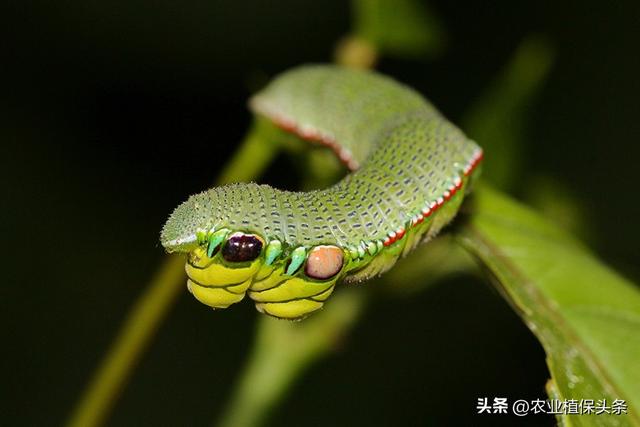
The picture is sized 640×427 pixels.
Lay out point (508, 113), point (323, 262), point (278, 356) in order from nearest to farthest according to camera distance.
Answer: point (323, 262), point (278, 356), point (508, 113)

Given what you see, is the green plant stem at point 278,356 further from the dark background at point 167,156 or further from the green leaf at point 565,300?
the dark background at point 167,156

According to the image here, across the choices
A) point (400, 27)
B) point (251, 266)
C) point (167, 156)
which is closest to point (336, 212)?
point (251, 266)

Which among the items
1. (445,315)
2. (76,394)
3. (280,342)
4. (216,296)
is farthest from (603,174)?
(216,296)

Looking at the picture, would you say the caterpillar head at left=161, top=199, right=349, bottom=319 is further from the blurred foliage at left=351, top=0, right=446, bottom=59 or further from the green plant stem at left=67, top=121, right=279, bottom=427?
the blurred foliage at left=351, top=0, right=446, bottom=59

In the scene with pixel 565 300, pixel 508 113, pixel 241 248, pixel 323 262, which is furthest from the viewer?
pixel 508 113

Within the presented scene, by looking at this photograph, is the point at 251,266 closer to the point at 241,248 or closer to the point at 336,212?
the point at 241,248

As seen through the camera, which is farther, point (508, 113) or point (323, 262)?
point (508, 113)

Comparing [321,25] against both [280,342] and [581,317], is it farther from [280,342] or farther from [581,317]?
[581,317]
